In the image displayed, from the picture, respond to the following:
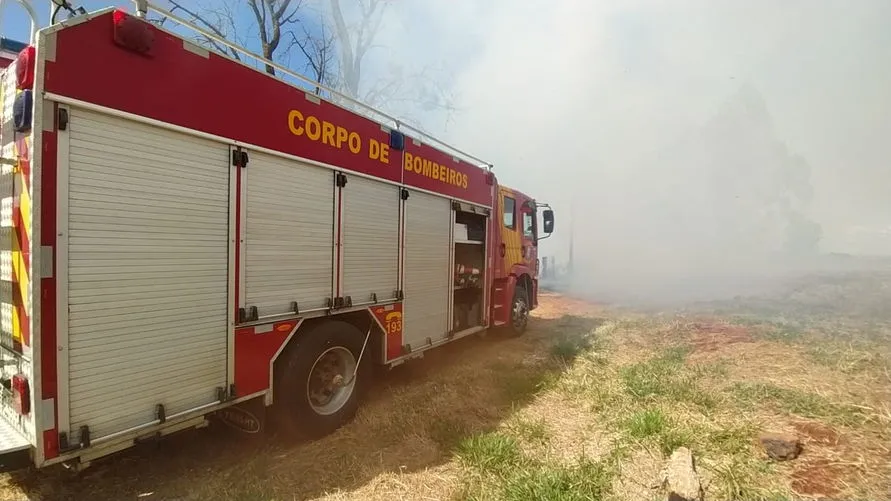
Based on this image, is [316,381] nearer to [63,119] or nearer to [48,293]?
[48,293]

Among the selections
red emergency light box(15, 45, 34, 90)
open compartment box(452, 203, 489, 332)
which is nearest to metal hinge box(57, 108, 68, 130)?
red emergency light box(15, 45, 34, 90)

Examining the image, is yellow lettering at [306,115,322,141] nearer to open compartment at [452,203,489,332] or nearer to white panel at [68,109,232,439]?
white panel at [68,109,232,439]

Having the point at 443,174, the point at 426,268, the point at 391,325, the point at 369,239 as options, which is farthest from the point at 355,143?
the point at 391,325

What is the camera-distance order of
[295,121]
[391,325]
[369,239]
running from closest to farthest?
[295,121] → [369,239] → [391,325]

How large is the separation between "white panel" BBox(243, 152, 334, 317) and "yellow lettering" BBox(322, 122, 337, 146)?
0.29 meters

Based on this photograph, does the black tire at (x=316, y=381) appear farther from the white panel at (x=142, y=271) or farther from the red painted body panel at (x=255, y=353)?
the white panel at (x=142, y=271)

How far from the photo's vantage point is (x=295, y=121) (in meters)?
3.75

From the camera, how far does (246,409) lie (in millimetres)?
3625

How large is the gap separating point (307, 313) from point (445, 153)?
3.23 meters

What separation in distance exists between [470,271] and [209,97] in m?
4.88

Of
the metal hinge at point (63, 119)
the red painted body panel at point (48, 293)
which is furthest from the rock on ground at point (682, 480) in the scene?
the metal hinge at point (63, 119)

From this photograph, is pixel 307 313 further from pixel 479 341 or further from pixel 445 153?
pixel 479 341

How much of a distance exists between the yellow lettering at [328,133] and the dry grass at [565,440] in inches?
114

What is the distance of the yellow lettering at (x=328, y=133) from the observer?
402 cm
